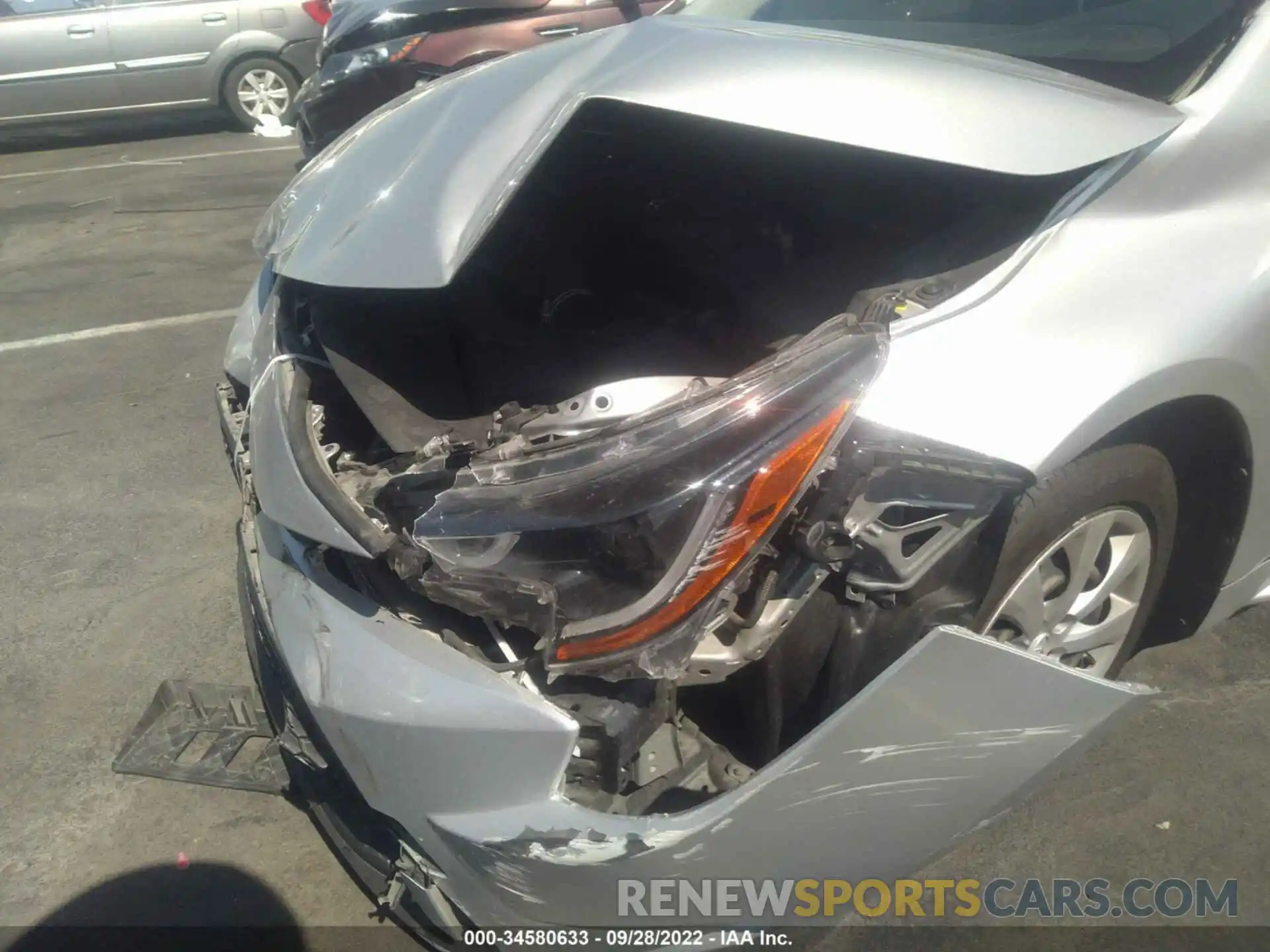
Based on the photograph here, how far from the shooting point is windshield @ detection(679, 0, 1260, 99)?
6.56ft

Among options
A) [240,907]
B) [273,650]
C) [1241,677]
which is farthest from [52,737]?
[1241,677]

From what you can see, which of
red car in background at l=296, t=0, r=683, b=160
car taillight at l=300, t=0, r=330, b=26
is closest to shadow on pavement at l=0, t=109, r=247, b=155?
car taillight at l=300, t=0, r=330, b=26

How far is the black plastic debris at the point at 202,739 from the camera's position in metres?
2.29

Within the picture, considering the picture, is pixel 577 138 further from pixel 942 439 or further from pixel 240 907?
pixel 240 907

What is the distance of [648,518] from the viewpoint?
142 cm

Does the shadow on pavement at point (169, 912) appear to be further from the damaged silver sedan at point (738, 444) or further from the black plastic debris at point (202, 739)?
the damaged silver sedan at point (738, 444)

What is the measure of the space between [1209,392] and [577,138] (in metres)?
1.27

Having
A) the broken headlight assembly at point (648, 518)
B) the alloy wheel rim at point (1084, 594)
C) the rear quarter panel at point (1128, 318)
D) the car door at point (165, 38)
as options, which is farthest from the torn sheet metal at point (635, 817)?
the car door at point (165, 38)

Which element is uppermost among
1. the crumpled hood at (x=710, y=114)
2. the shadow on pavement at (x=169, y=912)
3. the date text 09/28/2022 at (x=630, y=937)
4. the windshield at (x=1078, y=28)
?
the windshield at (x=1078, y=28)

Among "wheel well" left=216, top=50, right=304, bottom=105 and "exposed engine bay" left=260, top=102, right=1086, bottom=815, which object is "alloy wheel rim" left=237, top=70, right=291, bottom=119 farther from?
"exposed engine bay" left=260, top=102, right=1086, bottom=815

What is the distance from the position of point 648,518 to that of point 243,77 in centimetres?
929

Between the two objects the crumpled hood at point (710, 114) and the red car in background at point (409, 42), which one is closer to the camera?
the crumpled hood at point (710, 114)

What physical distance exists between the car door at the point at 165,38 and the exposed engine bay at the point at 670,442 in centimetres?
817

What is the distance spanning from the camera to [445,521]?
4.77ft
